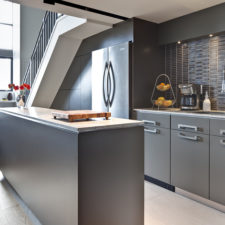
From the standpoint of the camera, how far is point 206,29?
2.94 m

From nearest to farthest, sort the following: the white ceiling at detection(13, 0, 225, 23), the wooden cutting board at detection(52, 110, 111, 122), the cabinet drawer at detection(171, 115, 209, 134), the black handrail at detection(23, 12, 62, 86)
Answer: the wooden cutting board at detection(52, 110, 111, 122), the cabinet drawer at detection(171, 115, 209, 134), the white ceiling at detection(13, 0, 225, 23), the black handrail at detection(23, 12, 62, 86)

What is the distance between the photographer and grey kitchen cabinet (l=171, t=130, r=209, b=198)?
2.46 m

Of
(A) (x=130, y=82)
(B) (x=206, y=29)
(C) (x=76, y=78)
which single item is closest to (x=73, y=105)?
(C) (x=76, y=78)

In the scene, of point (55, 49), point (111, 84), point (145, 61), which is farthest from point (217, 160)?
point (55, 49)

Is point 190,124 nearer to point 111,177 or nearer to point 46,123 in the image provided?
point 111,177

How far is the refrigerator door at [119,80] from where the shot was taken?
11.1ft

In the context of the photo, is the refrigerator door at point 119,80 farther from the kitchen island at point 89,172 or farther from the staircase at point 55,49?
the kitchen island at point 89,172

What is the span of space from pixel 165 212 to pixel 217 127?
0.98 m

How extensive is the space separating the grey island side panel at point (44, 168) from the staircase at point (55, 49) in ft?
6.11

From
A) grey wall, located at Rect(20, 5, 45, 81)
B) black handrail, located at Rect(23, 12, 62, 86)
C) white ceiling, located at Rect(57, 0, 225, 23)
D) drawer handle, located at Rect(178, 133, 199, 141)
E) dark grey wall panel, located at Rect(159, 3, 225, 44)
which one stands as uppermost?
grey wall, located at Rect(20, 5, 45, 81)

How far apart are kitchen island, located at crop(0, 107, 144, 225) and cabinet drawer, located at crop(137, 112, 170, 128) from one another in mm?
1223

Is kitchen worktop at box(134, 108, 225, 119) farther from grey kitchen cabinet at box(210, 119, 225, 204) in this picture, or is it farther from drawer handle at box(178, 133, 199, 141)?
drawer handle at box(178, 133, 199, 141)

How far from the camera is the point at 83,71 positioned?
176 inches

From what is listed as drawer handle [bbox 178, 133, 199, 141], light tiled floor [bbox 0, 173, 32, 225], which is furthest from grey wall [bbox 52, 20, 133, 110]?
light tiled floor [bbox 0, 173, 32, 225]
